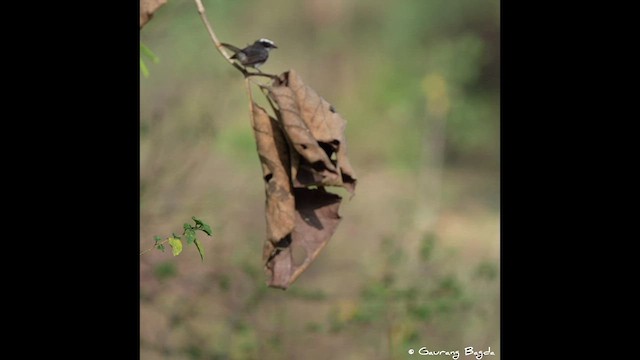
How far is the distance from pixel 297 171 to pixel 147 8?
16.7 inches

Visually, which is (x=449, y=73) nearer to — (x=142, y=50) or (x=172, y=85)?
(x=172, y=85)

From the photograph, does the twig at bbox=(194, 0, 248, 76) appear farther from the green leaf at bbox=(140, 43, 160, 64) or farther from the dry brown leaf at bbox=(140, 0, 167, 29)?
the green leaf at bbox=(140, 43, 160, 64)

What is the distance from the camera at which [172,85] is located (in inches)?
199

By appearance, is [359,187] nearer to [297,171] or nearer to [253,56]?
[253,56]

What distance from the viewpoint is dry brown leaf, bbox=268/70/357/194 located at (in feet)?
6.10

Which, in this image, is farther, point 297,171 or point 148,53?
point 148,53

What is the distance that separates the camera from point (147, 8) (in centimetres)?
178

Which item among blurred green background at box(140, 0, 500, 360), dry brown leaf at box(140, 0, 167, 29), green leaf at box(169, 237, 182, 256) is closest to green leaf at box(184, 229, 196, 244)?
green leaf at box(169, 237, 182, 256)

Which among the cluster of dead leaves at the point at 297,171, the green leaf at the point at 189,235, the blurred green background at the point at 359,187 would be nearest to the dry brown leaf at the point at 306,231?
the cluster of dead leaves at the point at 297,171

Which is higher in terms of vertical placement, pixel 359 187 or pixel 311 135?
pixel 359 187

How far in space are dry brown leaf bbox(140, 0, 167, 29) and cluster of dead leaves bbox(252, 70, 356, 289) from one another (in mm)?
272

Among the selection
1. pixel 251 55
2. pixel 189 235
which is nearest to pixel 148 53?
pixel 251 55

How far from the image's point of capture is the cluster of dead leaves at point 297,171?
1.87 m

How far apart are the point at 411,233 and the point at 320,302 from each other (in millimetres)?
660
